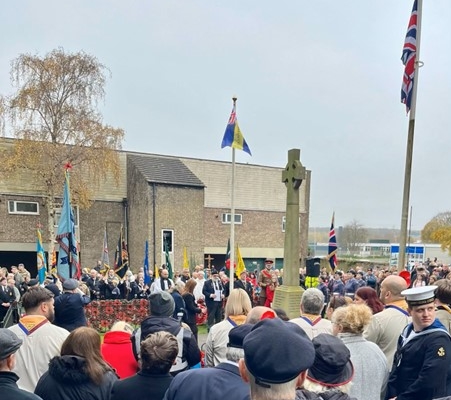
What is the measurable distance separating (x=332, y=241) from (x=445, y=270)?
14.7 ft

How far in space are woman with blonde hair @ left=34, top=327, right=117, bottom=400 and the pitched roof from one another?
77.2 feet

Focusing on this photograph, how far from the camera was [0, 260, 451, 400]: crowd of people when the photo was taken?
1652 mm

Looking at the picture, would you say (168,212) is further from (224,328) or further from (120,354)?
(120,354)

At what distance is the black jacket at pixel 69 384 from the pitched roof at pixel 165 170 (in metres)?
23.7

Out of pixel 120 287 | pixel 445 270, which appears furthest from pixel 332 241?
pixel 120 287

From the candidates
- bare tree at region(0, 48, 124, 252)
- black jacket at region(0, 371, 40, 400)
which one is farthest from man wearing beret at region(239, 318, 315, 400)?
bare tree at region(0, 48, 124, 252)

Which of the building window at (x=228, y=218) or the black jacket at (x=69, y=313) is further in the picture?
the building window at (x=228, y=218)

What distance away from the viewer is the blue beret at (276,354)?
1.53 m

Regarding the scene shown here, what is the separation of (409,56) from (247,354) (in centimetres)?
911

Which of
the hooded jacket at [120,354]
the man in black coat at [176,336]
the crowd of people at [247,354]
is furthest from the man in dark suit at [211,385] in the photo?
the hooded jacket at [120,354]

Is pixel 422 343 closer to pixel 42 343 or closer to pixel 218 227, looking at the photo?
pixel 42 343

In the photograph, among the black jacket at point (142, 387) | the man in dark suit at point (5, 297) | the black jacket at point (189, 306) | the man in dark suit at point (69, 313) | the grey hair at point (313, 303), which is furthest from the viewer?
the man in dark suit at point (5, 297)

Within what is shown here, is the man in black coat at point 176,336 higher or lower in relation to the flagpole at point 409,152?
lower

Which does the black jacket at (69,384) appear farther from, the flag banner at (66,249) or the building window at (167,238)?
the building window at (167,238)
